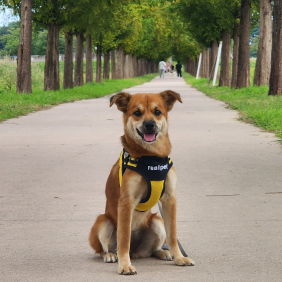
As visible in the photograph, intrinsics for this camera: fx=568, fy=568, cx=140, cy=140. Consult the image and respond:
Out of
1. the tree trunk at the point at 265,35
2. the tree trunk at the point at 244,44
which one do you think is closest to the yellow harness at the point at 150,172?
the tree trunk at the point at 265,35

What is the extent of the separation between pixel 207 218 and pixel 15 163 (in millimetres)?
4318

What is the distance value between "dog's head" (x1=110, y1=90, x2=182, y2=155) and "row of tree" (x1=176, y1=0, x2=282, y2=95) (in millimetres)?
18135

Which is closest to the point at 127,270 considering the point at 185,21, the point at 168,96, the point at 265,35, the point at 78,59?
the point at 168,96

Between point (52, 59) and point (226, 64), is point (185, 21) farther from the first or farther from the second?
point (52, 59)

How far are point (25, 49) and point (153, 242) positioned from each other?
20.7 meters

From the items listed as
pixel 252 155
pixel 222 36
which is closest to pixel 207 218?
pixel 252 155

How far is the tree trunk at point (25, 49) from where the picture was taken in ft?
78.0

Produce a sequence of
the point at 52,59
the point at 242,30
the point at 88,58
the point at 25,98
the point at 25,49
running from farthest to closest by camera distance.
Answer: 1. the point at 88,58
2. the point at 242,30
3. the point at 52,59
4. the point at 25,49
5. the point at 25,98

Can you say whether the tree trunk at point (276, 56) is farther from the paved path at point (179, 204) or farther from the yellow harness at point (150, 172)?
the yellow harness at point (150, 172)

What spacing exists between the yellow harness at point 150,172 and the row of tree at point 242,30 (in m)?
18.3

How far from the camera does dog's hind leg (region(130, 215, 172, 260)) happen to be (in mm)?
4402

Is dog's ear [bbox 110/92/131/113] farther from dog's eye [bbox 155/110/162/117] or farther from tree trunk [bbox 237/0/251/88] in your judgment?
tree trunk [bbox 237/0/251/88]

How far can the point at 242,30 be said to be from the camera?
94.7ft

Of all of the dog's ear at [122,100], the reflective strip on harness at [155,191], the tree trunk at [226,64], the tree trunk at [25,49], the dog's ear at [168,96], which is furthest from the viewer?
the tree trunk at [226,64]
